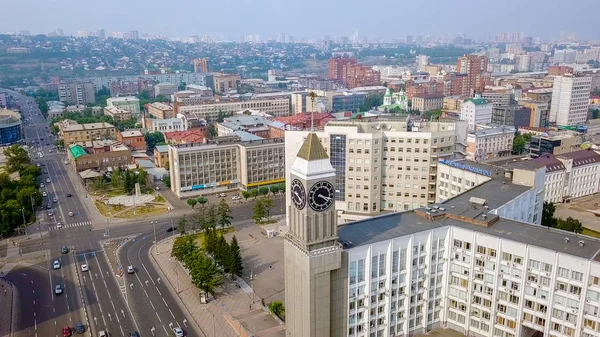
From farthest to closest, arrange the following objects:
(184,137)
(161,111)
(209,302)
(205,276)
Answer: (161,111)
(184,137)
(209,302)
(205,276)

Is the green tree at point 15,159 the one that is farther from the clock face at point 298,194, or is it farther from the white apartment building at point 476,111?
the white apartment building at point 476,111

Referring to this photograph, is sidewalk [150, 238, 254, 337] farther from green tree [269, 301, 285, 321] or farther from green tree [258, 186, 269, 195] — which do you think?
green tree [258, 186, 269, 195]

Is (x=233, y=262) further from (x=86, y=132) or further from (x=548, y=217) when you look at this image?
(x=86, y=132)

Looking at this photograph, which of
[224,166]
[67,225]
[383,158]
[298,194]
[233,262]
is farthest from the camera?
[224,166]

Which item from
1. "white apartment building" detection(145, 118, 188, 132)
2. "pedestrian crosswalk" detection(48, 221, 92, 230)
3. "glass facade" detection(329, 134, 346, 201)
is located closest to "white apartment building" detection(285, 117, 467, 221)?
"glass facade" detection(329, 134, 346, 201)

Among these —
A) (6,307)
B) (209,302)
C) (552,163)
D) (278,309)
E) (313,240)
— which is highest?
(313,240)

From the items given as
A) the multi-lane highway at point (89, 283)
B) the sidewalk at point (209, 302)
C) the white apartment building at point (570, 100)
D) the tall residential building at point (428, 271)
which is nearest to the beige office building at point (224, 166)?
the multi-lane highway at point (89, 283)

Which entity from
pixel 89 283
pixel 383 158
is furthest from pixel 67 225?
pixel 383 158
